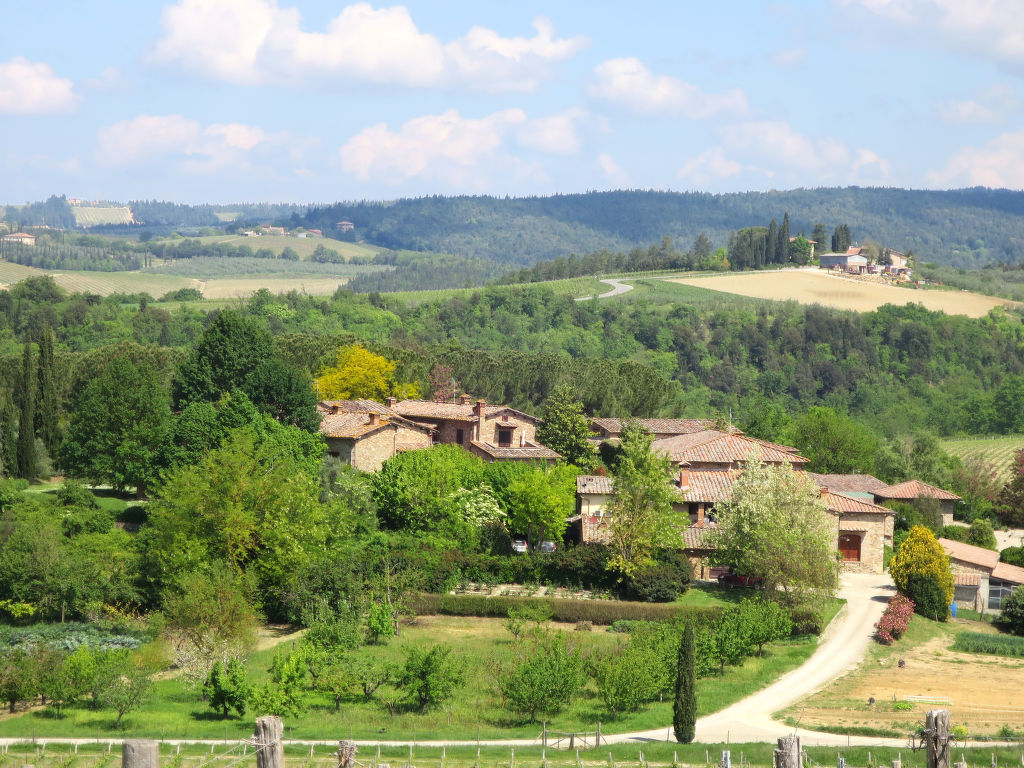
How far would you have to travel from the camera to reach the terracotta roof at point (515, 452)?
218 ft

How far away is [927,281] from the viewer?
648 feet

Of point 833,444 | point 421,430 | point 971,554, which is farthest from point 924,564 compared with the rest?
point 833,444

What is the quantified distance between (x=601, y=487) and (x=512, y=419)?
17.7 metres

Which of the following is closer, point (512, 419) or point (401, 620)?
point (401, 620)

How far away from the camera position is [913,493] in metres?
66.2

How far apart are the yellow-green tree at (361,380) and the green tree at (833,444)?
27019mm

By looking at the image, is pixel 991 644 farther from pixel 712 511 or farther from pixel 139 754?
pixel 139 754

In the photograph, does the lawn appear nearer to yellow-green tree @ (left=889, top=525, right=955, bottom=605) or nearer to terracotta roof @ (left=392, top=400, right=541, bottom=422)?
yellow-green tree @ (left=889, top=525, right=955, bottom=605)

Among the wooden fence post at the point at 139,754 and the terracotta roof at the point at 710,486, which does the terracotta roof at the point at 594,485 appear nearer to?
the terracotta roof at the point at 710,486

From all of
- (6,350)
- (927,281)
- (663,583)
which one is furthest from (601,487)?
(927,281)

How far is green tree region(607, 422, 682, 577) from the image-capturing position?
48.6 metres

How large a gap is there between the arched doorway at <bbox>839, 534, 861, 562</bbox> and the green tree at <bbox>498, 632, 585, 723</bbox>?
77.6 feet

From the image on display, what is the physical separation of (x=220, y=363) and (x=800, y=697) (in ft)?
137

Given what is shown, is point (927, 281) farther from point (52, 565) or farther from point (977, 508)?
point (52, 565)
